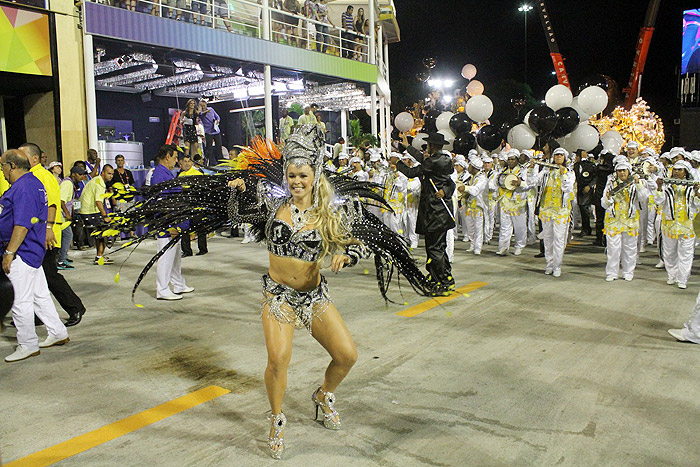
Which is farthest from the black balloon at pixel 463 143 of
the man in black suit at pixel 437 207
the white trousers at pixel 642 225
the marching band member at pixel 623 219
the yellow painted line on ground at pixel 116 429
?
the yellow painted line on ground at pixel 116 429

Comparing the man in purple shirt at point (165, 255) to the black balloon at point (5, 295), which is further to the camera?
the man in purple shirt at point (165, 255)

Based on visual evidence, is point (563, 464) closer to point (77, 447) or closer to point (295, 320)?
point (295, 320)

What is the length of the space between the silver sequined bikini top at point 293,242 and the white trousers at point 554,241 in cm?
643

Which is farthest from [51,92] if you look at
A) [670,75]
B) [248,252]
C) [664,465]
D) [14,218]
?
[670,75]

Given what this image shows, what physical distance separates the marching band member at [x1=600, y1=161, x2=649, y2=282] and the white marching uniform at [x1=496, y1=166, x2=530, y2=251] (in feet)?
7.51

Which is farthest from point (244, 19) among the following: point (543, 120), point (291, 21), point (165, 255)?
point (165, 255)

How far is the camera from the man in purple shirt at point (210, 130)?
16891mm

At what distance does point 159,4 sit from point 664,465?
48.5ft

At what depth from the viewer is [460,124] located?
47.3ft

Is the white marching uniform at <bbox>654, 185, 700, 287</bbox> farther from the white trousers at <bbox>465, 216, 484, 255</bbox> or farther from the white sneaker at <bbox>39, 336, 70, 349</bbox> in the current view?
the white sneaker at <bbox>39, 336, 70, 349</bbox>

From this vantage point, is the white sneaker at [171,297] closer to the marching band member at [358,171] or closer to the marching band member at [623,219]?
the marching band member at [358,171]

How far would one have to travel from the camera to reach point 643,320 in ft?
21.0

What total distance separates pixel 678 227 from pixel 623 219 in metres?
0.75

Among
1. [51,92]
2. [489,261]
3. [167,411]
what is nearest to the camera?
[167,411]
